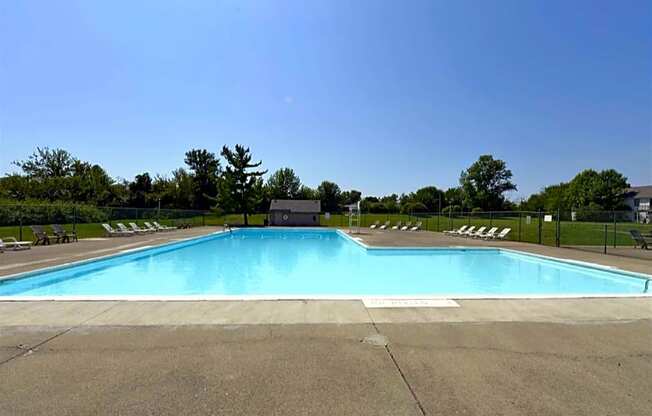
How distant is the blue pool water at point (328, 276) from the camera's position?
790cm

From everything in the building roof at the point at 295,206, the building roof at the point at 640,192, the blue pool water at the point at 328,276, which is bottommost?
the blue pool water at the point at 328,276

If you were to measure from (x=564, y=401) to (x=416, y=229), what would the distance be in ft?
92.6

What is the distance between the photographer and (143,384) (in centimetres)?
270

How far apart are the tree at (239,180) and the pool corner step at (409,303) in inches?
1133

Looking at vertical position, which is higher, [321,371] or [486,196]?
[486,196]

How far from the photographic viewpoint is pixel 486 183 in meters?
64.4

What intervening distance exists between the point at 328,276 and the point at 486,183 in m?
62.2

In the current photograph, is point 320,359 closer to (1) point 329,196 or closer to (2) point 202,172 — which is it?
(2) point 202,172

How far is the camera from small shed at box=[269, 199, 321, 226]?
3697 centimetres

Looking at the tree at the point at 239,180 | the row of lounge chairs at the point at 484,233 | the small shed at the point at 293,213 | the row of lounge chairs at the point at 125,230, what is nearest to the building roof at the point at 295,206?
the small shed at the point at 293,213

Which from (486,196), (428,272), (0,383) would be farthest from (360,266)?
(486,196)

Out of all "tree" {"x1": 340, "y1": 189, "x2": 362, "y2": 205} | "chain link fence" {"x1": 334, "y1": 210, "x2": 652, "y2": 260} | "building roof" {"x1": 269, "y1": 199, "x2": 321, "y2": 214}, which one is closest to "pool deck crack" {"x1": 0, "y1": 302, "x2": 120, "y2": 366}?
"chain link fence" {"x1": 334, "y1": 210, "x2": 652, "y2": 260}

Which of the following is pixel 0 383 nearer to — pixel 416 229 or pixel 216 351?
pixel 216 351

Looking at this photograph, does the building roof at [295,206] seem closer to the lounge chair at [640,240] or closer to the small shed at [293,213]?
the small shed at [293,213]
